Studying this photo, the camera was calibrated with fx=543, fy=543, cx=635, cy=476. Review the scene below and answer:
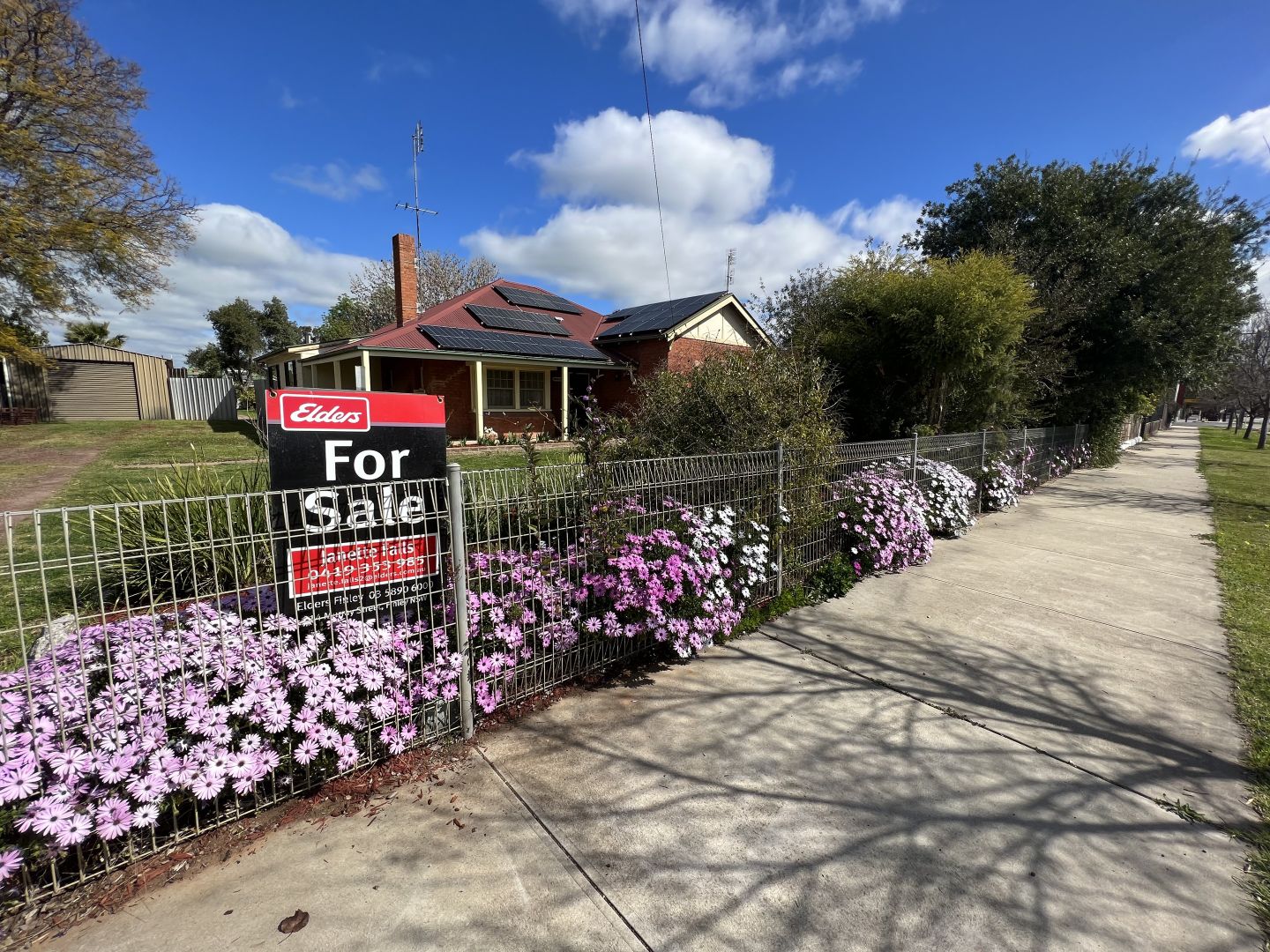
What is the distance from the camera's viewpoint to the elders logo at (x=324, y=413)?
2.40 metres

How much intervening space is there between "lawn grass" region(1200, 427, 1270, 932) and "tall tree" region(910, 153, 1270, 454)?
3.85 meters

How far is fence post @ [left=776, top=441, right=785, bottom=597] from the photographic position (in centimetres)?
450

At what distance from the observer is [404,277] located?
57.9ft

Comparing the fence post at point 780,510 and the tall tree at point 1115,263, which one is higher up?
the tall tree at point 1115,263

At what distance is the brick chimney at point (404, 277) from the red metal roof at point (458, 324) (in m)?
0.67

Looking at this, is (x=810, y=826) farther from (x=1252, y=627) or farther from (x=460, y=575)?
(x=1252, y=627)

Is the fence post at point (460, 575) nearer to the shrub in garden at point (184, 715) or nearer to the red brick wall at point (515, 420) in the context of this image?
the shrub in garden at point (184, 715)

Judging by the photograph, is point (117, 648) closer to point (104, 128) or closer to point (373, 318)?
point (104, 128)

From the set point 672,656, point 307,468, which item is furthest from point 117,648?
point 672,656

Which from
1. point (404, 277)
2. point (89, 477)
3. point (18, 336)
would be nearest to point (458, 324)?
point (404, 277)

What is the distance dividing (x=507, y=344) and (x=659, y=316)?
5.68m

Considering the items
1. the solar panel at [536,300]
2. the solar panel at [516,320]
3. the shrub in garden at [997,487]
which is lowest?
the shrub in garden at [997,487]

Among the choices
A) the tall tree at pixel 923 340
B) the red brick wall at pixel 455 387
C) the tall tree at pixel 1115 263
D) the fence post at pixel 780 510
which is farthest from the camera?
the red brick wall at pixel 455 387

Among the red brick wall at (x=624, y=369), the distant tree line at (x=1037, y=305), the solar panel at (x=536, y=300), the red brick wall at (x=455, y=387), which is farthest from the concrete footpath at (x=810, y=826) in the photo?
the solar panel at (x=536, y=300)
